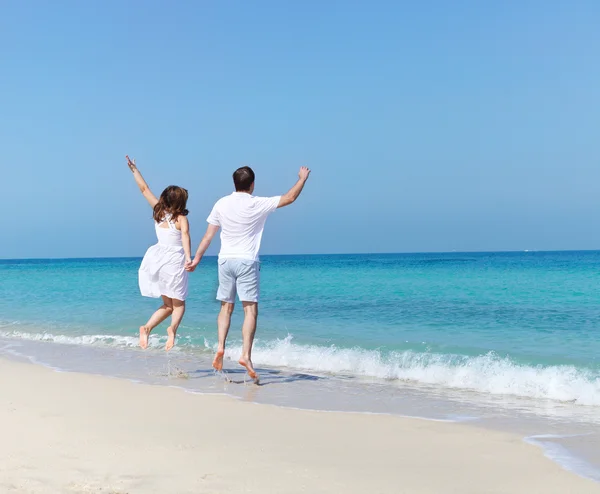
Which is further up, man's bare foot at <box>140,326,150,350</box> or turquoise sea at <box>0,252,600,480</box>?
man's bare foot at <box>140,326,150,350</box>

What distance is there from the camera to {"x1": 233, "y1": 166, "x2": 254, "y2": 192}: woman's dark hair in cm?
701

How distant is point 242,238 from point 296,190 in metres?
0.80

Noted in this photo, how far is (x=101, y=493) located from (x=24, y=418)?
6.35ft

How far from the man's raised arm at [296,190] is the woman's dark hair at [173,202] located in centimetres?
115

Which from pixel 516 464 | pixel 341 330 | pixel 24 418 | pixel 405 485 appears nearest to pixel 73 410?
pixel 24 418

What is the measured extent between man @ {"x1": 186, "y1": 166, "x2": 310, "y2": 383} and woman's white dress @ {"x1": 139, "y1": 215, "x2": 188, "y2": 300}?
33cm

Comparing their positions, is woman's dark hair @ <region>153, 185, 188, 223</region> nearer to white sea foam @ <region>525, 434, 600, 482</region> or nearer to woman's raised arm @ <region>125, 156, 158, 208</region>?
woman's raised arm @ <region>125, 156, 158, 208</region>

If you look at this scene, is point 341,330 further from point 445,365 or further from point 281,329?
point 445,365

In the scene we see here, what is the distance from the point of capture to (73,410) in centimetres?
546

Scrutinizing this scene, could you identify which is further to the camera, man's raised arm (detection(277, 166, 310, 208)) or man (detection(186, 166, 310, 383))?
man (detection(186, 166, 310, 383))

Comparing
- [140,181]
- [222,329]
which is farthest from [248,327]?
[140,181]

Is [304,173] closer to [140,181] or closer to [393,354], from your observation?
[140,181]

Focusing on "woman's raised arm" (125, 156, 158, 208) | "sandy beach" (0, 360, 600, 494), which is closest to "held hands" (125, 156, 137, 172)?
"woman's raised arm" (125, 156, 158, 208)

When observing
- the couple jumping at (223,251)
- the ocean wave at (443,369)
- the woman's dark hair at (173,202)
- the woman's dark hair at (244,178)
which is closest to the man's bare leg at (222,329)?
the couple jumping at (223,251)
